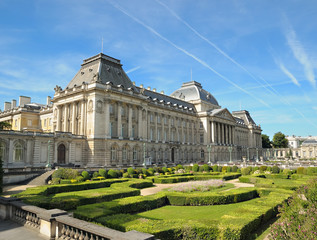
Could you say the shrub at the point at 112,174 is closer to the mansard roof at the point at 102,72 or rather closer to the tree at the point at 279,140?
the mansard roof at the point at 102,72

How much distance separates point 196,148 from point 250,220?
61.6 meters

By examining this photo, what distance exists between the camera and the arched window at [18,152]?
117ft

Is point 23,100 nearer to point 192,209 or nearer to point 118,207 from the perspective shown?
point 118,207

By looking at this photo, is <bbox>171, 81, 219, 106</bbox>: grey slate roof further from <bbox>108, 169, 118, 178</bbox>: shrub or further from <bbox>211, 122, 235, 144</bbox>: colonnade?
<bbox>108, 169, 118, 178</bbox>: shrub

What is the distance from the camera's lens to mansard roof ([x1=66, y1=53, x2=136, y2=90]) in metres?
45.6

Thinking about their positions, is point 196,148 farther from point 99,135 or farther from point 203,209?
point 203,209

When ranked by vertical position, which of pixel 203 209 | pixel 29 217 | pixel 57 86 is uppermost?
pixel 57 86

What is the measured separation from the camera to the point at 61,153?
132 feet

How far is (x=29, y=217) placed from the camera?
980 centimetres

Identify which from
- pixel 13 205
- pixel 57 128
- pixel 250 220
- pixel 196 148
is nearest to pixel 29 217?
pixel 13 205

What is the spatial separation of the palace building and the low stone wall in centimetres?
2590

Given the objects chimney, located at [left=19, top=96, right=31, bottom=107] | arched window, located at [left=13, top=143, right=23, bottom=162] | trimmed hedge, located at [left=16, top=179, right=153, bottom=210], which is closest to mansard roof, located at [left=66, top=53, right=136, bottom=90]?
arched window, located at [left=13, top=143, right=23, bottom=162]

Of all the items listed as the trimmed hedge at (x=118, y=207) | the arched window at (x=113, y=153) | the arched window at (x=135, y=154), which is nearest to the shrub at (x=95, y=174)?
the arched window at (x=113, y=153)

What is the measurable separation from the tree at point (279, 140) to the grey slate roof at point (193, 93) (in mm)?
56726
